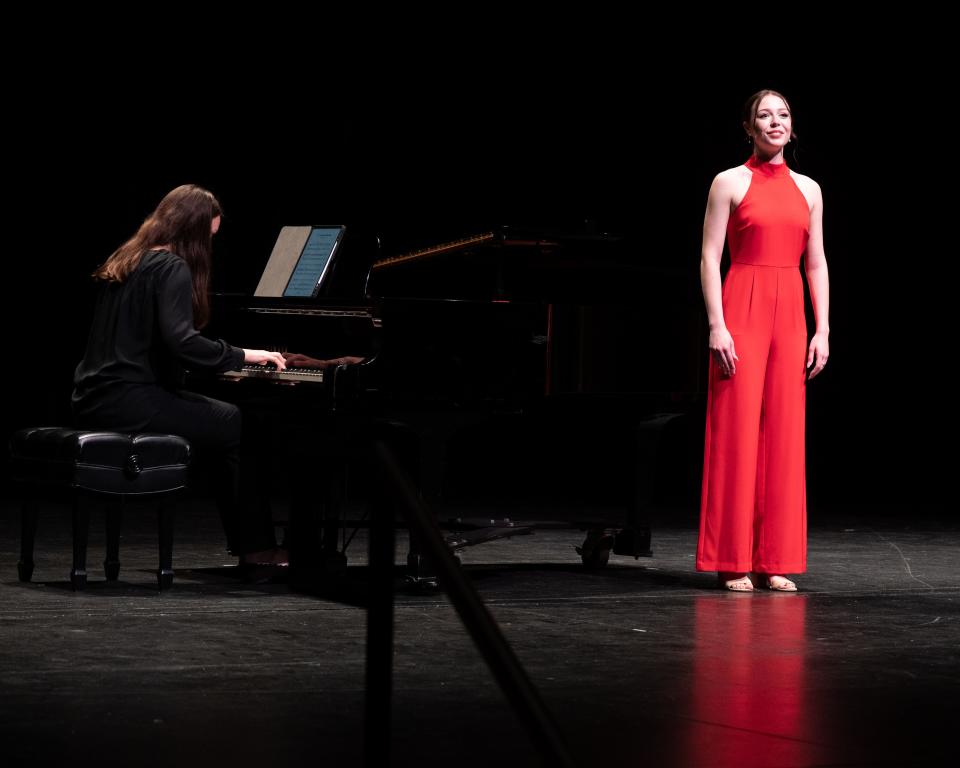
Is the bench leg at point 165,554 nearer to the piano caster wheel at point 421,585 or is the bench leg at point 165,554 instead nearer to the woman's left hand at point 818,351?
the piano caster wheel at point 421,585

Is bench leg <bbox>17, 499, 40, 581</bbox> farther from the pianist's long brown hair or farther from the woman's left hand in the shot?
the woman's left hand

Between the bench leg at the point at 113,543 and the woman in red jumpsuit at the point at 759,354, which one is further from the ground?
the woman in red jumpsuit at the point at 759,354

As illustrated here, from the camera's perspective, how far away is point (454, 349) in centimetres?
507

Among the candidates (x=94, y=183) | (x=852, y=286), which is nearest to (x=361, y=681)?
(x=94, y=183)

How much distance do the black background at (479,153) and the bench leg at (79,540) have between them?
320 centimetres

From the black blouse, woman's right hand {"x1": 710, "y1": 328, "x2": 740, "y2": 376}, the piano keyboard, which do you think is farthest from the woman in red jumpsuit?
the black blouse

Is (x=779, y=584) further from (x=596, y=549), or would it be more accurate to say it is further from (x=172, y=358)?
(x=172, y=358)

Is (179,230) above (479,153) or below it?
below

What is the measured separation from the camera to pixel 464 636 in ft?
13.5

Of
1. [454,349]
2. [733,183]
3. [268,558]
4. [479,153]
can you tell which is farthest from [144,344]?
[479,153]

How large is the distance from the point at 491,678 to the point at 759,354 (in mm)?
1770

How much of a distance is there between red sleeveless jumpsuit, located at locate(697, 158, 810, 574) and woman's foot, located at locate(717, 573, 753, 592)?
7 cm

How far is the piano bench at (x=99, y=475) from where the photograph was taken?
4828mm

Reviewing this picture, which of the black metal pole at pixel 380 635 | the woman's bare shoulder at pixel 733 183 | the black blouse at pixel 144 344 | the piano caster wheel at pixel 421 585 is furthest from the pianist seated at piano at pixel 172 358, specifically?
the black metal pole at pixel 380 635
